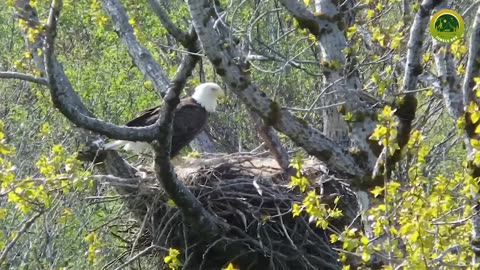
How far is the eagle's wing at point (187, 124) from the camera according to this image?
31.4ft

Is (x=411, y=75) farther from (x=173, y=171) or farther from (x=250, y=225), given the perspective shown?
(x=250, y=225)

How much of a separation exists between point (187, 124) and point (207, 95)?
0.45 m

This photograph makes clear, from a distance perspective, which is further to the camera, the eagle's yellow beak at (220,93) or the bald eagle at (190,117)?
the eagle's yellow beak at (220,93)

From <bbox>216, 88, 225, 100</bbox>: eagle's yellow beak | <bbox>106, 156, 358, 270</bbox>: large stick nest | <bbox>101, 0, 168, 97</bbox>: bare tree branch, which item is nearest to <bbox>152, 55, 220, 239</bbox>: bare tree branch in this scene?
<bbox>106, 156, 358, 270</bbox>: large stick nest

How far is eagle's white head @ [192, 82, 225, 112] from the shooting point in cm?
998

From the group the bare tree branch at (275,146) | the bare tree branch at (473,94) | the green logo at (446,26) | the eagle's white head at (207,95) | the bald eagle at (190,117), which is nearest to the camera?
the bare tree branch at (473,94)

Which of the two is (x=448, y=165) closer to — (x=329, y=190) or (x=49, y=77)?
(x=329, y=190)

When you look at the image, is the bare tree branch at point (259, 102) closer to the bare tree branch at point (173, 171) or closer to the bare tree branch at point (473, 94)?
the bare tree branch at point (173, 171)

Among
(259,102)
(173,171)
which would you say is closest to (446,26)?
(259,102)

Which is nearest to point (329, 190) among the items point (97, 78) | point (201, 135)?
point (201, 135)

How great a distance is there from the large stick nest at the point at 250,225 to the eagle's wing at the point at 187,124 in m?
0.96

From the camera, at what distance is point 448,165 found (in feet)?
41.2

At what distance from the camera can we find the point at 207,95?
10008mm

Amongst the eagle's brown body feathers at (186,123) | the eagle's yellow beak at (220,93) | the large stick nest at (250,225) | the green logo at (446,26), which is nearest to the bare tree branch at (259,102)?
the green logo at (446,26)
